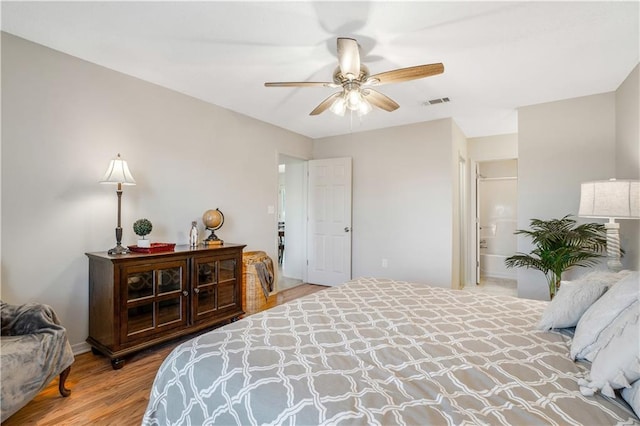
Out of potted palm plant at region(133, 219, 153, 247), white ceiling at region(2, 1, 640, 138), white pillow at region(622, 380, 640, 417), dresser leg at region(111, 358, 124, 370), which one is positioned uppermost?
white ceiling at region(2, 1, 640, 138)

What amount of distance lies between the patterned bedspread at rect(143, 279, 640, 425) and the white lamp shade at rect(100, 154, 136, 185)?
67.9 inches

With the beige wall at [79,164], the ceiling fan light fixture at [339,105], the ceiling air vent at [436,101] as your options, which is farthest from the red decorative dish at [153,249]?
the ceiling air vent at [436,101]

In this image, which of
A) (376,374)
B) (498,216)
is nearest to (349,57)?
(376,374)

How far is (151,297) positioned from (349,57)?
7.80 feet

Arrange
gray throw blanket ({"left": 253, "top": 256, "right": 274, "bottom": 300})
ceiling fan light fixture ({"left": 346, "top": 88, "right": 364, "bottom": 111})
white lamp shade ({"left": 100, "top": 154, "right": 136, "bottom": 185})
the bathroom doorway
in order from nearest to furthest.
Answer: ceiling fan light fixture ({"left": 346, "top": 88, "right": 364, "bottom": 111}) < white lamp shade ({"left": 100, "top": 154, "right": 136, "bottom": 185}) < gray throw blanket ({"left": 253, "top": 256, "right": 274, "bottom": 300}) < the bathroom doorway

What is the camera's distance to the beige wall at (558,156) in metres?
3.15

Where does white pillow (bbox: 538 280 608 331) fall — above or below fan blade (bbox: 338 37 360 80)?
below

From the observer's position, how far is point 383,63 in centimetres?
252

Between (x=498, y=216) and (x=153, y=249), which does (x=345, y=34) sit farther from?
(x=498, y=216)

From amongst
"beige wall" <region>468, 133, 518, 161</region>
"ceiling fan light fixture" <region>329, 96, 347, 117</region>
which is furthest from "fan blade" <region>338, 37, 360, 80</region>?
"beige wall" <region>468, 133, 518, 161</region>

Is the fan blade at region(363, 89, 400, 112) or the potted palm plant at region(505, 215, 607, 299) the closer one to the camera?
the fan blade at region(363, 89, 400, 112)

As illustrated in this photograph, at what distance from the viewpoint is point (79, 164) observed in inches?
99.3

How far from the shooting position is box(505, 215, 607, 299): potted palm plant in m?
2.89

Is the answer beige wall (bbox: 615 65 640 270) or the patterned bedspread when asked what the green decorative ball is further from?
beige wall (bbox: 615 65 640 270)
